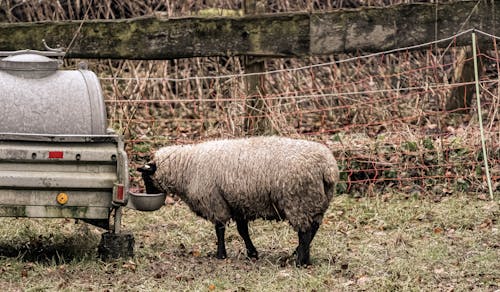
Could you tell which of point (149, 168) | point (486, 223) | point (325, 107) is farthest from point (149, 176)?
point (325, 107)

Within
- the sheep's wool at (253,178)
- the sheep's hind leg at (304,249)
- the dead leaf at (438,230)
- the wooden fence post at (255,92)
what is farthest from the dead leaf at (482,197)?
the sheep's hind leg at (304,249)

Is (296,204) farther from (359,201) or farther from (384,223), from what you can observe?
(359,201)

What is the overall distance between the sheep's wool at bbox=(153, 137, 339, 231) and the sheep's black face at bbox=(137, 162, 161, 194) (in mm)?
48

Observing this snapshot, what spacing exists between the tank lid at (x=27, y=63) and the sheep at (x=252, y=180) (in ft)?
4.27

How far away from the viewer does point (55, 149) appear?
7191 millimetres

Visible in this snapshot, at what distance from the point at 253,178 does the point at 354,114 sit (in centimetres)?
521

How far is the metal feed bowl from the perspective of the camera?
7.66 m

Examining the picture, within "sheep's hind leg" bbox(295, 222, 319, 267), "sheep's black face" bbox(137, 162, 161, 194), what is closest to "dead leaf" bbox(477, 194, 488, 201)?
"sheep's hind leg" bbox(295, 222, 319, 267)

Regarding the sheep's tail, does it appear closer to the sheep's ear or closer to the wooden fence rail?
the sheep's ear

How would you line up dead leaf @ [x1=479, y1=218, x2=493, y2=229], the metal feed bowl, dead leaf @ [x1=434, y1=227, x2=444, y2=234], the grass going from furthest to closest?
1. dead leaf @ [x1=479, y1=218, x2=493, y2=229]
2. dead leaf @ [x1=434, y1=227, x2=444, y2=234]
3. the metal feed bowl
4. the grass

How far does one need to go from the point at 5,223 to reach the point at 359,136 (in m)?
4.46

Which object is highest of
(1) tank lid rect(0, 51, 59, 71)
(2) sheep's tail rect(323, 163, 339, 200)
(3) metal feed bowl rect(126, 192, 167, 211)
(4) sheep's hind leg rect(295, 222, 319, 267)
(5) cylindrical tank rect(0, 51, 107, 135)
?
(1) tank lid rect(0, 51, 59, 71)

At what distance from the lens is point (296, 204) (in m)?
7.37

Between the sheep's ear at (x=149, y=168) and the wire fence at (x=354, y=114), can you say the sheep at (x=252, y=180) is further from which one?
the wire fence at (x=354, y=114)
